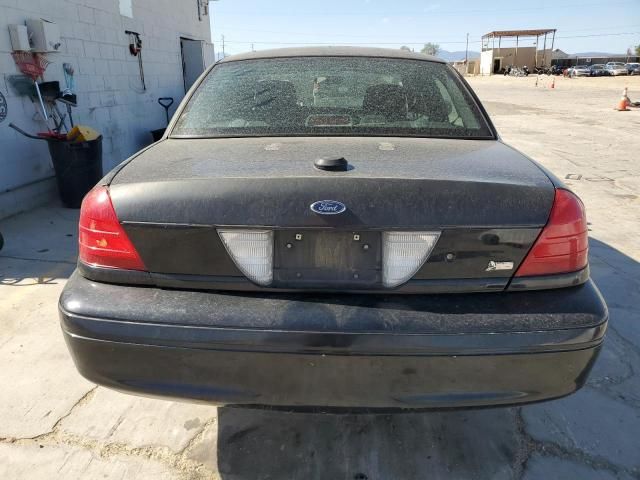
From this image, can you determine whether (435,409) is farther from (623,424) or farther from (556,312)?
(623,424)

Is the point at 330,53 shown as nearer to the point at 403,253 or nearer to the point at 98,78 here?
the point at 403,253

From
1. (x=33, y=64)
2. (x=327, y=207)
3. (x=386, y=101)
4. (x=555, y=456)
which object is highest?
(x=33, y=64)

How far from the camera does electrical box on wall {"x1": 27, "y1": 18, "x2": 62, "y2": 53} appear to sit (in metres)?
5.41

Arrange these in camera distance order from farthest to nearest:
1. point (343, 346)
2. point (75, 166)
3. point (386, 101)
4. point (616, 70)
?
point (616, 70) < point (75, 166) < point (386, 101) < point (343, 346)

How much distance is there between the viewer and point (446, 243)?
163 centimetres

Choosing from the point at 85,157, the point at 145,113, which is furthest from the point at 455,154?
the point at 145,113

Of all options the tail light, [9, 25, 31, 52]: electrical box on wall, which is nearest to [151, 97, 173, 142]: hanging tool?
Answer: [9, 25, 31, 52]: electrical box on wall

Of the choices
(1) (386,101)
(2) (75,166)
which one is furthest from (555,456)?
(2) (75,166)

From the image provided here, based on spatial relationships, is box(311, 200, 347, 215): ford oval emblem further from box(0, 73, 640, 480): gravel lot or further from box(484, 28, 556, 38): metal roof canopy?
box(484, 28, 556, 38): metal roof canopy

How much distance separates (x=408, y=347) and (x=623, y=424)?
1417 millimetres

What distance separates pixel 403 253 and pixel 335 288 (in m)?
0.26

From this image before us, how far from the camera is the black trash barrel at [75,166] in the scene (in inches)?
217

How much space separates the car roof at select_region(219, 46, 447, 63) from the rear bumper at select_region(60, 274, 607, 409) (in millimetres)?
1762

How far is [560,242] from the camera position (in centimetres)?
169
